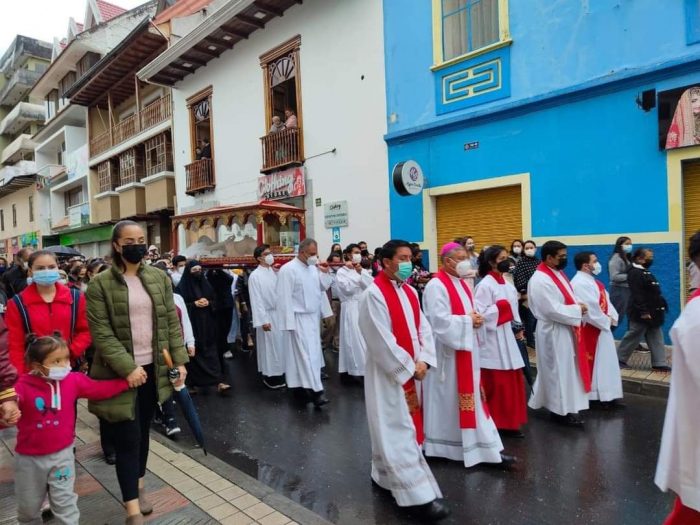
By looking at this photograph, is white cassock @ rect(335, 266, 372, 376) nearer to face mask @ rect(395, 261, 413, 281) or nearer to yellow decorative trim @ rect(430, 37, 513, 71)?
face mask @ rect(395, 261, 413, 281)

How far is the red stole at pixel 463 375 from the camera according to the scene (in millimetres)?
3986

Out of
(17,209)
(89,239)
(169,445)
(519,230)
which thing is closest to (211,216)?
(519,230)

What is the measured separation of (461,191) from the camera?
9805 mm

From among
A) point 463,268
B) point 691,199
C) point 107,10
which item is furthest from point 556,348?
point 107,10

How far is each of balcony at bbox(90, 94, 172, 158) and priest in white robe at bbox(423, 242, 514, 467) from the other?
16.6 metres

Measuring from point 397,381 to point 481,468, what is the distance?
1.21 metres

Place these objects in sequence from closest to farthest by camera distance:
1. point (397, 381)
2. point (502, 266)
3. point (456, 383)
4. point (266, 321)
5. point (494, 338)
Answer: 1. point (397, 381)
2. point (456, 383)
3. point (494, 338)
4. point (502, 266)
5. point (266, 321)

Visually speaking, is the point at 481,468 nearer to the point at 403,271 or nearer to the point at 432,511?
the point at 432,511


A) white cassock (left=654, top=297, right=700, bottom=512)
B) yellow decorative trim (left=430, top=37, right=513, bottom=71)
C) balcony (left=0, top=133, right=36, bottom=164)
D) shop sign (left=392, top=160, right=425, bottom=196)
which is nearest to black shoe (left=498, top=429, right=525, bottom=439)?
white cassock (left=654, top=297, right=700, bottom=512)

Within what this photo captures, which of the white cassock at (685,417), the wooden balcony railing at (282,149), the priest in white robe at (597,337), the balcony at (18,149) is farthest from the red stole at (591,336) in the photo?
the balcony at (18,149)

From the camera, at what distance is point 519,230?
9125 mm

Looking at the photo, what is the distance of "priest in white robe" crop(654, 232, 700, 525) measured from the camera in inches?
83.0

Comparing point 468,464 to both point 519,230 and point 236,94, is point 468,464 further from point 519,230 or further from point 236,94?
point 236,94

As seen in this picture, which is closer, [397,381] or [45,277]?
[397,381]
